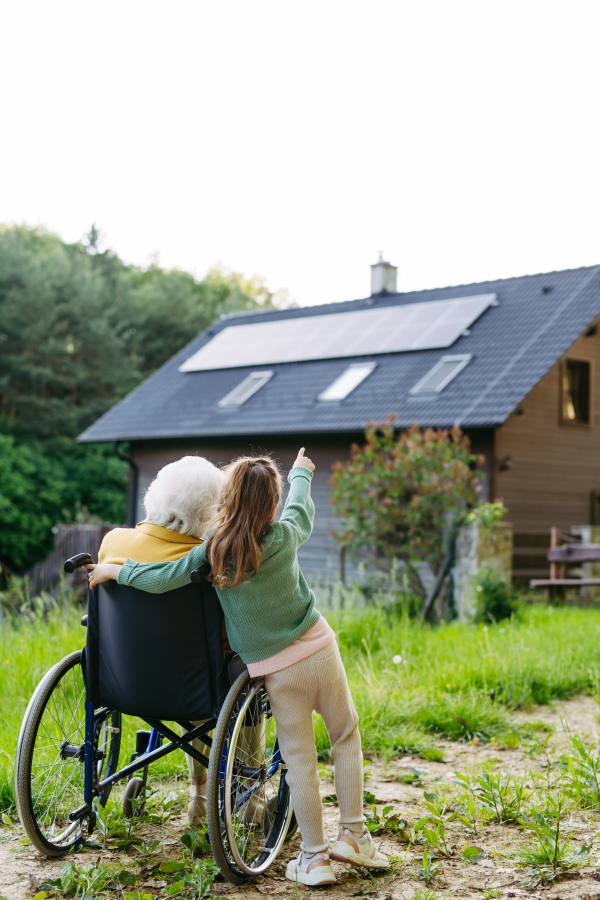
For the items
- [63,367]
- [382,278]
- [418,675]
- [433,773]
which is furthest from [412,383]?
[63,367]

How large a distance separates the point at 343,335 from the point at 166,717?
48.1 feet

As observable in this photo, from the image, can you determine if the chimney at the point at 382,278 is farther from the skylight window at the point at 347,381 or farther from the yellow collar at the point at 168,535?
the yellow collar at the point at 168,535

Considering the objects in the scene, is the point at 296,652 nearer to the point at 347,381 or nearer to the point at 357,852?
the point at 357,852

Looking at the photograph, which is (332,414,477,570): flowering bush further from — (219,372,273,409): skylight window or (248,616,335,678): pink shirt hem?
(219,372,273,409): skylight window

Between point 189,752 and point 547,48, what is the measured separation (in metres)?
6.06

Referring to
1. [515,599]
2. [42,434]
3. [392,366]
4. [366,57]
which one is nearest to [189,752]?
[366,57]

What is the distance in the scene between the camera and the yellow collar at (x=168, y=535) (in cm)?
302

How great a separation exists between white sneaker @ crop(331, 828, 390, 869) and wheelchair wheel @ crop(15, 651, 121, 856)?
855 mm

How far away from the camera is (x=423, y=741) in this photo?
455 centimetres

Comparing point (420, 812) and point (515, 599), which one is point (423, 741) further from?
point (515, 599)

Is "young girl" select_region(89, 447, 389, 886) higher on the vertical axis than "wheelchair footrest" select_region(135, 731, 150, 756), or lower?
higher

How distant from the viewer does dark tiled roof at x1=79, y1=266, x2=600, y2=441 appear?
13.1 m

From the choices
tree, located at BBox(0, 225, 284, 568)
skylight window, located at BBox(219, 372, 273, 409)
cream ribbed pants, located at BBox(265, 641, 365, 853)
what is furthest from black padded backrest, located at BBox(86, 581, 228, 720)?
tree, located at BBox(0, 225, 284, 568)

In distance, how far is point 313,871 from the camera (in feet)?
9.43
